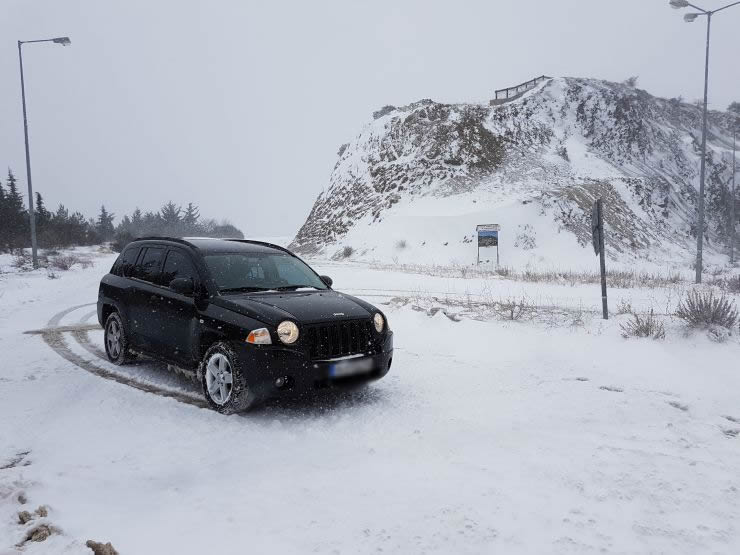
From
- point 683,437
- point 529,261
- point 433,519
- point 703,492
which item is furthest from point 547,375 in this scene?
point 529,261

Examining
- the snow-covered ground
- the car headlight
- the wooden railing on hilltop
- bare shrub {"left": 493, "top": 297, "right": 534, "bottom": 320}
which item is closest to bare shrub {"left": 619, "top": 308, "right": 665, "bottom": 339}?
the snow-covered ground

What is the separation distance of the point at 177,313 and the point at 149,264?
1292 mm

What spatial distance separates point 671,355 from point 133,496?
267 inches

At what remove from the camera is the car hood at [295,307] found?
15.6ft

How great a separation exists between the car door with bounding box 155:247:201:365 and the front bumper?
0.99m

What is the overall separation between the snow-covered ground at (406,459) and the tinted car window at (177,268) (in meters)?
1.29

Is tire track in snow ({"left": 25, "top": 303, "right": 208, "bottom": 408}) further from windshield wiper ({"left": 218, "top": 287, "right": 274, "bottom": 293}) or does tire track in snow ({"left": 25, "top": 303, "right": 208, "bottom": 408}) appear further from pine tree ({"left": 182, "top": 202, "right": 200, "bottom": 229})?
pine tree ({"left": 182, "top": 202, "right": 200, "bottom": 229})

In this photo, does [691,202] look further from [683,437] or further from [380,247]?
[683,437]

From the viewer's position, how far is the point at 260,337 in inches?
181

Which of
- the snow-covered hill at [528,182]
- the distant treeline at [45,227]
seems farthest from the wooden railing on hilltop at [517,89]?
the distant treeline at [45,227]

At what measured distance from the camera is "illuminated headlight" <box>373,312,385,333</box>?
17.3 ft

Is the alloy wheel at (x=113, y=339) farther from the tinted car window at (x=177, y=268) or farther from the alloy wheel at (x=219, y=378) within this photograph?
the alloy wheel at (x=219, y=378)

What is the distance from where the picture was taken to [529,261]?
1197 inches

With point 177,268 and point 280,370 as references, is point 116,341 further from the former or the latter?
point 280,370
